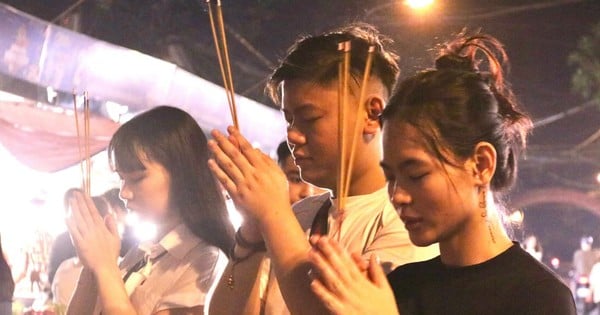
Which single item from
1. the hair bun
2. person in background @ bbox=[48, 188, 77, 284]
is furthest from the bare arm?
person in background @ bbox=[48, 188, 77, 284]

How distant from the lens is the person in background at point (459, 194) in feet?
4.36

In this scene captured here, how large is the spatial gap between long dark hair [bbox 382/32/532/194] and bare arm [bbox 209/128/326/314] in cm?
22

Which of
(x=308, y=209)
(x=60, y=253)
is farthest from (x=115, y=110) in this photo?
(x=308, y=209)

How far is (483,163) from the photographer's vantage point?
4.56ft

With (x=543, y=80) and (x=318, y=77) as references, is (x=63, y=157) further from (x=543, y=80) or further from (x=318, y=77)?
(x=543, y=80)

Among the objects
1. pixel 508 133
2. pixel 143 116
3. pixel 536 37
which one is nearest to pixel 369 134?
pixel 508 133

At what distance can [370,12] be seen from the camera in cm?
601

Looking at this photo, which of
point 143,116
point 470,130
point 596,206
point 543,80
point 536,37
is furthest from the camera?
point 596,206

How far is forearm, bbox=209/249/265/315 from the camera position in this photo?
5.55ft

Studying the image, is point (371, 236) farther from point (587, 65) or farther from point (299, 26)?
point (587, 65)

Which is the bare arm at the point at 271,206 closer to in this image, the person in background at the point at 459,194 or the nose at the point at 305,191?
the person in background at the point at 459,194

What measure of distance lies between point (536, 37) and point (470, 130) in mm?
6485

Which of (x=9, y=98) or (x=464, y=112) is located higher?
(x=9, y=98)

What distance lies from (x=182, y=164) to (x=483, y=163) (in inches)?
39.2
